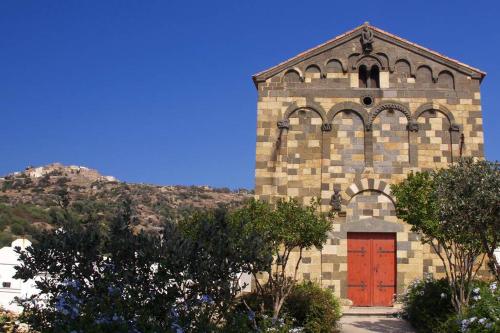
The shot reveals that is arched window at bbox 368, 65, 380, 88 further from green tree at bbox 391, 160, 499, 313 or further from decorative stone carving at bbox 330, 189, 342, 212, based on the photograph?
green tree at bbox 391, 160, 499, 313

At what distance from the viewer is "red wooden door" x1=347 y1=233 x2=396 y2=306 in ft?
59.2

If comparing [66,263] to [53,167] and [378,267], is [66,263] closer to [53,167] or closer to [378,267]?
[378,267]

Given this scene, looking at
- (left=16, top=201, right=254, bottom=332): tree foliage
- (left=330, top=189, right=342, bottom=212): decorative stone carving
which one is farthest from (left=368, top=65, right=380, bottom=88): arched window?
(left=16, top=201, right=254, bottom=332): tree foliage

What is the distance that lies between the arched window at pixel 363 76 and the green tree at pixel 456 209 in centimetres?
587

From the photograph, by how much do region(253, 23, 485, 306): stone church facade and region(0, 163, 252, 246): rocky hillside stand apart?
893 inches

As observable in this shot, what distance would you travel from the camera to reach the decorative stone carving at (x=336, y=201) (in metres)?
18.2

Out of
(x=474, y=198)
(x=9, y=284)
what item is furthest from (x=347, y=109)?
(x=9, y=284)

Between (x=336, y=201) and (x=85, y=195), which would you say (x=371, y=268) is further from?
(x=85, y=195)

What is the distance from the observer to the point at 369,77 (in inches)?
761

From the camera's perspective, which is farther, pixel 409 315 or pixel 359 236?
pixel 359 236

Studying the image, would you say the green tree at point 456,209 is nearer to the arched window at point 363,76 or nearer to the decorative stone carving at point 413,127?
the decorative stone carving at point 413,127

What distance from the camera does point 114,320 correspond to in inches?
269

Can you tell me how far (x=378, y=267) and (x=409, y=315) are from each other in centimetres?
263

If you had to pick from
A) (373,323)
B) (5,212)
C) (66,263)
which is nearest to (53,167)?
(5,212)
